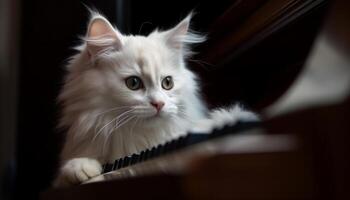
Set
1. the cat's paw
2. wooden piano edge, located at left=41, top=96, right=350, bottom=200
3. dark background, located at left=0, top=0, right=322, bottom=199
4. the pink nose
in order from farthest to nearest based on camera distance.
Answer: dark background, located at left=0, top=0, right=322, bottom=199 → the pink nose → the cat's paw → wooden piano edge, located at left=41, top=96, right=350, bottom=200

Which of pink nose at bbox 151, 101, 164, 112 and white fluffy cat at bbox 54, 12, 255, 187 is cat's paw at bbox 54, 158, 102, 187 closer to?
white fluffy cat at bbox 54, 12, 255, 187

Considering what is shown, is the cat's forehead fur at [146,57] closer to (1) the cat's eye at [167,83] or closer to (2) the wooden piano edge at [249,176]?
(1) the cat's eye at [167,83]

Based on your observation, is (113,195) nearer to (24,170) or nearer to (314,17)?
(314,17)

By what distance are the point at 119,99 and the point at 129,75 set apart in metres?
0.07

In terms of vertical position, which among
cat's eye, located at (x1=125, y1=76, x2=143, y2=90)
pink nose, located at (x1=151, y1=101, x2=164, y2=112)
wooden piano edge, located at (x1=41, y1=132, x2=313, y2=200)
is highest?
cat's eye, located at (x1=125, y1=76, x2=143, y2=90)

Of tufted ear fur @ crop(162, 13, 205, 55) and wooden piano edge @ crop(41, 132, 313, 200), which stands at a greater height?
tufted ear fur @ crop(162, 13, 205, 55)

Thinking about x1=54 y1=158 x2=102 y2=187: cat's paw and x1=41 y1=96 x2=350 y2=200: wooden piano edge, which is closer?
x1=41 y1=96 x2=350 y2=200: wooden piano edge

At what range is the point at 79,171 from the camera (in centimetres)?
91

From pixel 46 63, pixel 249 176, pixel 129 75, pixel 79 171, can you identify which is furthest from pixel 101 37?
pixel 249 176

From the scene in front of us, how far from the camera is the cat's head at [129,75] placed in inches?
41.3

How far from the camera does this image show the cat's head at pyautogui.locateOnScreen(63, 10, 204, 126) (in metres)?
1.05

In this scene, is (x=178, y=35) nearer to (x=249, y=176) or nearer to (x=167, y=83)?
(x=167, y=83)

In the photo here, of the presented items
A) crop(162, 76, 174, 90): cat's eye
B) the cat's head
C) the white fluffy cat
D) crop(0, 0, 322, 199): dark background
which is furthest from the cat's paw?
crop(0, 0, 322, 199): dark background

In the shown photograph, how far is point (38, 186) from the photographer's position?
5.83ft
